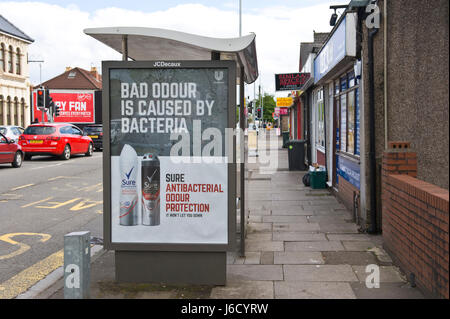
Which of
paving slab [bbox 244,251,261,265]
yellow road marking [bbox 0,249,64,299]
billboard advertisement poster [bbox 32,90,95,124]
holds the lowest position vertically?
yellow road marking [bbox 0,249,64,299]

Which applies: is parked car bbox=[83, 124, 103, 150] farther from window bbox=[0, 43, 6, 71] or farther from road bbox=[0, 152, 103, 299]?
window bbox=[0, 43, 6, 71]

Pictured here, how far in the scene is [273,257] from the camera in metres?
6.55

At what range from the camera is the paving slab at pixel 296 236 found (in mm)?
7582

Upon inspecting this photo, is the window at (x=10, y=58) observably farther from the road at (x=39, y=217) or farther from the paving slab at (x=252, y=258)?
the paving slab at (x=252, y=258)

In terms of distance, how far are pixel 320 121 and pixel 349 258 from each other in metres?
9.25

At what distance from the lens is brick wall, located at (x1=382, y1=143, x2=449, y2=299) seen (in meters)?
4.31

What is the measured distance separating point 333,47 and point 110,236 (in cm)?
690

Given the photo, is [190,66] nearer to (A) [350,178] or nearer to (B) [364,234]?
(B) [364,234]

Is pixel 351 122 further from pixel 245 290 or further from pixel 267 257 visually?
pixel 245 290

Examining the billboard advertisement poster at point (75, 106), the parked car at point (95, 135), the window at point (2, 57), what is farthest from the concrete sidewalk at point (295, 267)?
the billboard advertisement poster at point (75, 106)

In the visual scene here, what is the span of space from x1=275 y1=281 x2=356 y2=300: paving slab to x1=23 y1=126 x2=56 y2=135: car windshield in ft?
64.9

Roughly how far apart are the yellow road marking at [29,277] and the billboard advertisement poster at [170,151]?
4.29ft

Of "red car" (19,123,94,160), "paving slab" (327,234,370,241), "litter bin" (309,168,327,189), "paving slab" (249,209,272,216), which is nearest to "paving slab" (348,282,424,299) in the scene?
"paving slab" (327,234,370,241)
